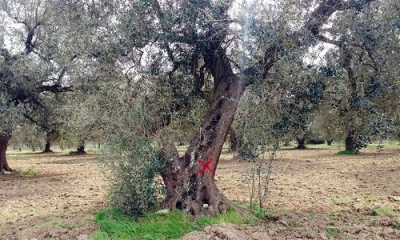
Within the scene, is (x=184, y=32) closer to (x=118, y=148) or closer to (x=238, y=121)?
(x=238, y=121)

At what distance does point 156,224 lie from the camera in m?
6.12

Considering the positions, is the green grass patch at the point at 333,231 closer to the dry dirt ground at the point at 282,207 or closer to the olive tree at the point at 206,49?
the dry dirt ground at the point at 282,207

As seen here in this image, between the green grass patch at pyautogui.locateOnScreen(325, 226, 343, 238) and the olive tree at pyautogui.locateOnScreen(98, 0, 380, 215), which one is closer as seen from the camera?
the green grass patch at pyautogui.locateOnScreen(325, 226, 343, 238)

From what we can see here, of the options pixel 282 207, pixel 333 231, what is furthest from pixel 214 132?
pixel 333 231

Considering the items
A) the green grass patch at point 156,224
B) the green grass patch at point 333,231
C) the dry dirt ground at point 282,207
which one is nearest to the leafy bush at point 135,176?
the green grass patch at point 156,224

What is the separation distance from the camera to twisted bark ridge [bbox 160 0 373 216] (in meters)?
6.58

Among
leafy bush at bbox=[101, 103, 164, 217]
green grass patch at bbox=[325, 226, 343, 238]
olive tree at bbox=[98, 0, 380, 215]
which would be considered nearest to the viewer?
green grass patch at bbox=[325, 226, 343, 238]

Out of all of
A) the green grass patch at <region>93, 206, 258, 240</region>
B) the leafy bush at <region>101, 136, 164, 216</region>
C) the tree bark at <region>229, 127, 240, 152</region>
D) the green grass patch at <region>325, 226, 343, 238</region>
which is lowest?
the green grass patch at <region>325, 226, 343, 238</region>

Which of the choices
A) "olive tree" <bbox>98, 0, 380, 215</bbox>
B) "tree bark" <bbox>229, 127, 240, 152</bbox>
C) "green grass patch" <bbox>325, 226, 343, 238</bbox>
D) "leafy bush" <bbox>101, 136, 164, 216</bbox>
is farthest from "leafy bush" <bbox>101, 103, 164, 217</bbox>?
"green grass patch" <bbox>325, 226, 343, 238</bbox>

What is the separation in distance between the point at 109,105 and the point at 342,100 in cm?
446

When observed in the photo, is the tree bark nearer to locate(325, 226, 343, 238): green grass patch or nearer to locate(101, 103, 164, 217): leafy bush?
locate(101, 103, 164, 217): leafy bush

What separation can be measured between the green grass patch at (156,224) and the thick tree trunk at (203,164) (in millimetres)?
306

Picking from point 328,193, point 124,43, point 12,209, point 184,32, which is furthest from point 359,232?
point 12,209

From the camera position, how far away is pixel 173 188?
272 inches
